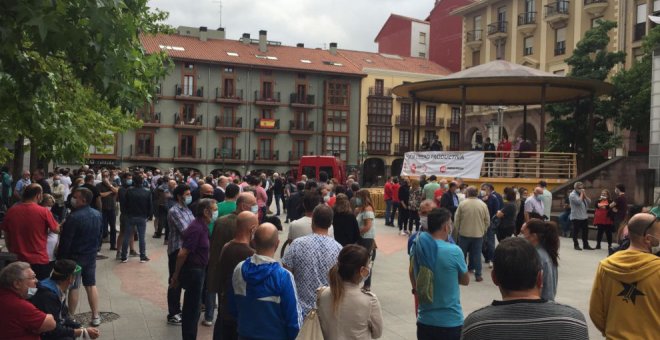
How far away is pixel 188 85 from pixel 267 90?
23.9 ft

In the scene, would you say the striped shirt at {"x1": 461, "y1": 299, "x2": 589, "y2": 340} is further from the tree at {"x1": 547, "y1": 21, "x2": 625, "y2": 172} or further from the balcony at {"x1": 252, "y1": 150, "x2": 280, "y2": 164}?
the balcony at {"x1": 252, "y1": 150, "x2": 280, "y2": 164}

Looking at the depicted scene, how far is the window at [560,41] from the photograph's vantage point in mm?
41719

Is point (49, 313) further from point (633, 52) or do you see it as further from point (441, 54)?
point (441, 54)

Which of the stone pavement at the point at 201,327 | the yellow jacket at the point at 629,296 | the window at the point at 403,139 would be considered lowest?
the stone pavement at the point at 201,327

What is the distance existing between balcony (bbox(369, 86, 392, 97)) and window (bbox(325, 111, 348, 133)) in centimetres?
330

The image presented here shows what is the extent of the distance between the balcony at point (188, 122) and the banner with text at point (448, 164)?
33.6m

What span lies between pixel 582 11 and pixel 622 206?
3029 centimetres

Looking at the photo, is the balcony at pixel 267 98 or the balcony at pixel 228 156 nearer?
the balcony at pixel 228 156

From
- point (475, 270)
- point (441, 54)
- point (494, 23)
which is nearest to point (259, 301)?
point (475, 270)

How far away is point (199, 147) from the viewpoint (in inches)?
2094

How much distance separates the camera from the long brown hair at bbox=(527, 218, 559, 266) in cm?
492

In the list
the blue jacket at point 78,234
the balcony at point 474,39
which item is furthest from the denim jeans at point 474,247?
the balcony at point 474,39

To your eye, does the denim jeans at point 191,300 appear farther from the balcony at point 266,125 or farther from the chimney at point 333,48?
the chimney at point 333,48

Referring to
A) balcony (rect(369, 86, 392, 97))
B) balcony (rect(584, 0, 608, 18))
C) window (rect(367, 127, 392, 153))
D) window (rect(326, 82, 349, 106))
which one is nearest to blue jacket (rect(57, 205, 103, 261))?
balcony (rect(584, 0, 608, 18))
